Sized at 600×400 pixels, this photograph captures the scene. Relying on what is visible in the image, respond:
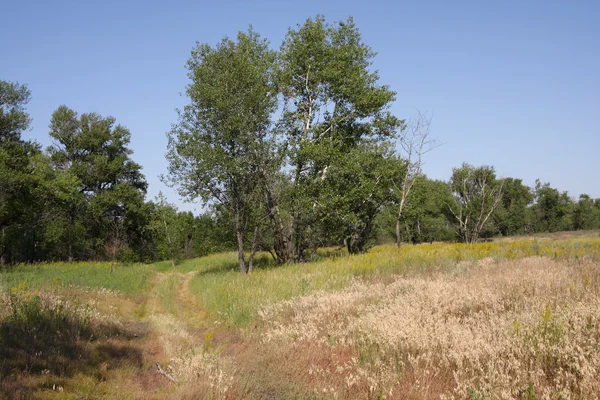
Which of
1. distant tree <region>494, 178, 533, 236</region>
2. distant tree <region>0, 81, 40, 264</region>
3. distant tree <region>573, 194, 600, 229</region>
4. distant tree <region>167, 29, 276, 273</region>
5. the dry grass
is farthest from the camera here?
distant tree <region>573, 194, 600, 229</region>

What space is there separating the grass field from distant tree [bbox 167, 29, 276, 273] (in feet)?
28.8

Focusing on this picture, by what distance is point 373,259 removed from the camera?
14844mm

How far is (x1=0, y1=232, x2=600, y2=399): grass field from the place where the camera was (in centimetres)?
449

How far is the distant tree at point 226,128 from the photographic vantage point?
57.7 ft

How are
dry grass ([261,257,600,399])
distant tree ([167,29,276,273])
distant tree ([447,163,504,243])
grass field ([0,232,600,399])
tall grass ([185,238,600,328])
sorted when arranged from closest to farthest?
dry grass ([261,257,600,399])
grass field ([0,232,600,399])
tall grass ([185,238,600,328])
distant tree ([167,29,276,273])
distant tree ([447,163,504,243])

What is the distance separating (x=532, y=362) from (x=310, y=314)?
4.38 metres

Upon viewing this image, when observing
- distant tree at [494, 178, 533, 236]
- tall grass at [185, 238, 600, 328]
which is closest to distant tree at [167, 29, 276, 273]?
tall grass at [185, 238, 600, 328]

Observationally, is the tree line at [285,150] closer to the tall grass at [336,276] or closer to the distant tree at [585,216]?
the tall grass at [336,276]

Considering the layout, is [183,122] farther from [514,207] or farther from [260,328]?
[514,207]

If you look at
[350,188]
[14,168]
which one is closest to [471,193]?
[350,188]

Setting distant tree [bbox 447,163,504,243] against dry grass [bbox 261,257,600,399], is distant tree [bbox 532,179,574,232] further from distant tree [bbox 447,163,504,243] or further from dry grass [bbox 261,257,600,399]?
dry grass [bbox 261,257,600,399]

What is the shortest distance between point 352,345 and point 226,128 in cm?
1383

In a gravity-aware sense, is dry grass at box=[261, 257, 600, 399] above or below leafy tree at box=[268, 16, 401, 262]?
below

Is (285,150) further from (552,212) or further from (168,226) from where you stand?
(552,212)
